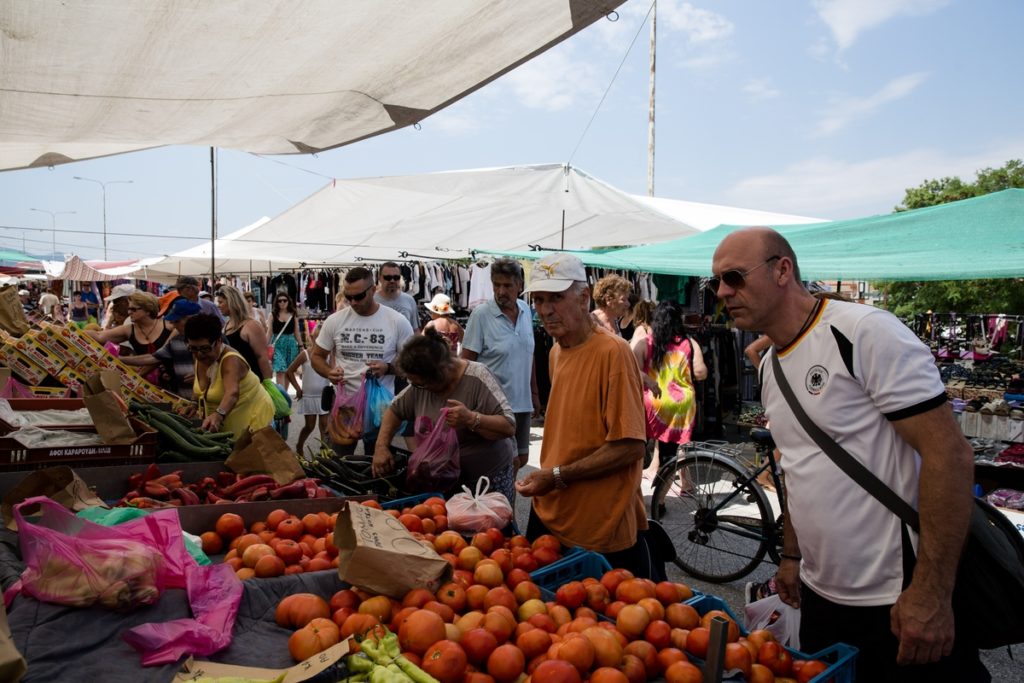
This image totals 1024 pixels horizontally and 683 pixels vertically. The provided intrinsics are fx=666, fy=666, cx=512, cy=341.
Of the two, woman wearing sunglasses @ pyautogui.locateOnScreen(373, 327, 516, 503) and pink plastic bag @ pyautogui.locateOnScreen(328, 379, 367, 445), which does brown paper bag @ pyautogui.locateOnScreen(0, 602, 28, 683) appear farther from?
pink plastic bag @ pyautogui.locateOnScreen(328, 379, 367, 445)

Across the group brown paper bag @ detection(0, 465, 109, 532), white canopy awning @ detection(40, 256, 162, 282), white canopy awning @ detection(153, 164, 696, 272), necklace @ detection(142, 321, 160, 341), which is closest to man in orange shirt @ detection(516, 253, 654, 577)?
brown paper bag @ detection(0, 465, 109, 532)

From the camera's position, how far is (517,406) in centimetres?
545

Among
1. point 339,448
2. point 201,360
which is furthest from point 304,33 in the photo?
point 339,448

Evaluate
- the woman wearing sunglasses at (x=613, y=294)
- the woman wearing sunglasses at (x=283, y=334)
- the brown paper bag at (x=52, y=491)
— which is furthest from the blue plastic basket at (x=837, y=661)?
the woman wearing sunglasses at (x=283, y=334)

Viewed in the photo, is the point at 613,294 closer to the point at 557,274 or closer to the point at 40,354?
the point at 557,274

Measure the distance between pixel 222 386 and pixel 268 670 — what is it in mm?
3263

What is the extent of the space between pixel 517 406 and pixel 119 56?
3527 millimetres

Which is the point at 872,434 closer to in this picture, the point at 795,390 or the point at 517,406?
the point at 795,390

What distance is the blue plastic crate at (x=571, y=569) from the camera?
2469 millimetres

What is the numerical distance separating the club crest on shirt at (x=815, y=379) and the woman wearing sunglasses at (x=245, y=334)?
524 cm

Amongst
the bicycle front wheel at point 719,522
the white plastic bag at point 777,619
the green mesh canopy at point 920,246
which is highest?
the green mesh canopy at point 920,246

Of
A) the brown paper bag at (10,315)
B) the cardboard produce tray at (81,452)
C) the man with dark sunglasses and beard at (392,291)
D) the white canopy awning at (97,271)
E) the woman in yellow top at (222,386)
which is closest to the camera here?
the cardboard produce tray at (81,452)

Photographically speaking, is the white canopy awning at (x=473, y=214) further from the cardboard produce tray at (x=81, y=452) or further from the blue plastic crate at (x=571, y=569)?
the blue plastic crate at (x=571, y=569)

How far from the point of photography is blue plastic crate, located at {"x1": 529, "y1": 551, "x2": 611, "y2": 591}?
2.47 meters
